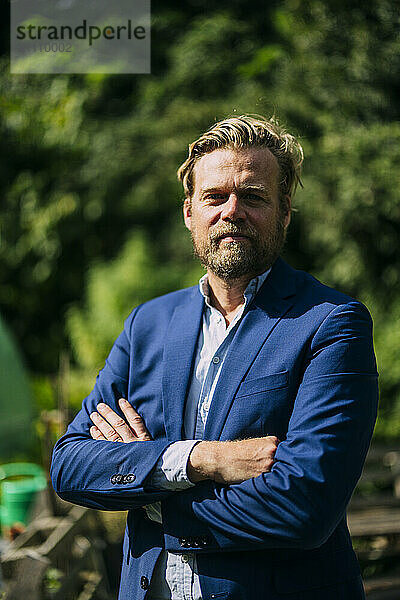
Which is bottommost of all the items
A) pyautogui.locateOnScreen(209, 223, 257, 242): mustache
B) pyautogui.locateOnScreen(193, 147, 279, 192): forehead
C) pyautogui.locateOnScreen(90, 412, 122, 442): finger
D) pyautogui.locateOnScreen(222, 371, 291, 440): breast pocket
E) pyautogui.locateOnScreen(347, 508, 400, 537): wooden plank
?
pyautogui.locateOnScreen(347, 508, 400, 537): wooden plank

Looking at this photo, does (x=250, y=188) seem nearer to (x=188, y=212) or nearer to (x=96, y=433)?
(x=188, y=212)

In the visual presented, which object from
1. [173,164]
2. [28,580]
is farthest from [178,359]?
[173,164]

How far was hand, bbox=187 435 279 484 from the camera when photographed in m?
1.66

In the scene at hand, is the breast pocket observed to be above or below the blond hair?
below

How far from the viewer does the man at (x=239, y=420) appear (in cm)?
161

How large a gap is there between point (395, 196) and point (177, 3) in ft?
9.69

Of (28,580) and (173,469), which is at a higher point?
(173,469)

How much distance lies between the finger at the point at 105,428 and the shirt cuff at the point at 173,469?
0.21 meters

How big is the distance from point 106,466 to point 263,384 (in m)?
0.45

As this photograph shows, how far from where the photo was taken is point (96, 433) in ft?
6.35

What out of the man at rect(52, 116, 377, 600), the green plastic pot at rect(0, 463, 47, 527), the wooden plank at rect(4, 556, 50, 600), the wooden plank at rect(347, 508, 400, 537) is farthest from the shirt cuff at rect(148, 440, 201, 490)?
the green plastic pot at rect(0, 463, 47, 527)

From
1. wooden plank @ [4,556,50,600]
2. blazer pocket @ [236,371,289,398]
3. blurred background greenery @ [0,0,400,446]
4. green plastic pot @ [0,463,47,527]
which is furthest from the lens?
blurred background greenery @ [0,0,400,446]

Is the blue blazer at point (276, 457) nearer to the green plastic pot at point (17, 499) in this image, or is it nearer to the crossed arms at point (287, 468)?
the crossed arms at point (287, 468)

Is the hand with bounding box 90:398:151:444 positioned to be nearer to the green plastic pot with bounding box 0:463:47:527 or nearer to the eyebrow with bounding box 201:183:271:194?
the eyebrow with bounding box 201:183:271:194
